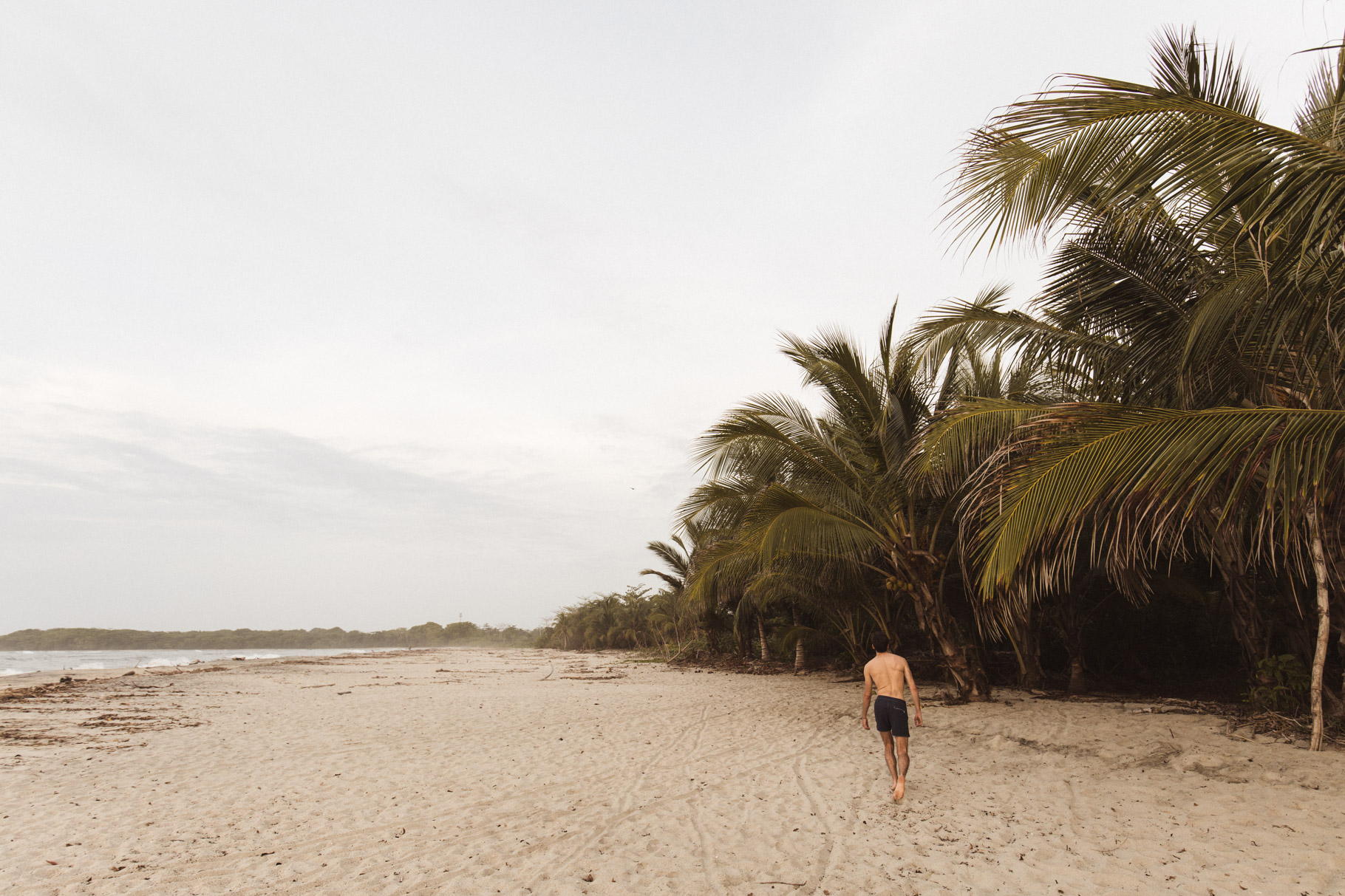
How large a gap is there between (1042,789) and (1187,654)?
29.4 ft

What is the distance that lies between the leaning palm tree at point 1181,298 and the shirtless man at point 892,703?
55.0 inches

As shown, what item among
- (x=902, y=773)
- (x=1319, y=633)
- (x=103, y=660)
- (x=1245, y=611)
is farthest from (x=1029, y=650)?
(x=103, y=660)

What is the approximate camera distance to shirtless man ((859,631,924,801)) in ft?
17.6

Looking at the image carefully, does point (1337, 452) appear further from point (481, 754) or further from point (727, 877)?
point (481, 754)

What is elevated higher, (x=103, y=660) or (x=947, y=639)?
(x=947, y=639)

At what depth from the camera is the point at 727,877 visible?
158 inches

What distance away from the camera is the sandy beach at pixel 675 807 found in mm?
3975

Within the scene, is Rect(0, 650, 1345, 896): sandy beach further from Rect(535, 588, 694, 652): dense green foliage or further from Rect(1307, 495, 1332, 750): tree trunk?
Rect(535, 588, 694, 652): dense green foliage

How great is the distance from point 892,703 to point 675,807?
206 centimetres

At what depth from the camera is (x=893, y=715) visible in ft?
17.5

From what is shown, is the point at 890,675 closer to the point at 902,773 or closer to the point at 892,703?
the point at 892,703

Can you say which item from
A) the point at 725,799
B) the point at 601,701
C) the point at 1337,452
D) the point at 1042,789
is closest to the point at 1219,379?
the point at 1337,452

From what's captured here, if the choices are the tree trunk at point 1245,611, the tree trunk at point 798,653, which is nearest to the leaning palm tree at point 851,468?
the tree trunk at point 1245,611

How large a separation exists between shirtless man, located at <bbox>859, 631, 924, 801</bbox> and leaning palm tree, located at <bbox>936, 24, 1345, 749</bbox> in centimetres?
140
